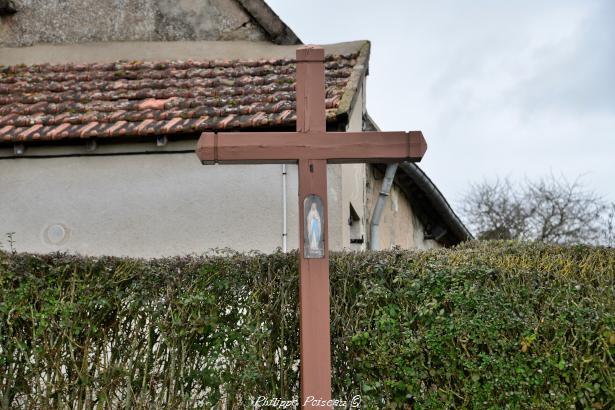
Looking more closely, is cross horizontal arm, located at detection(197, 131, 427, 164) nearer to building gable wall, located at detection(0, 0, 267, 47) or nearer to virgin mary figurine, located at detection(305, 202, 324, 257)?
virgin mary figurine, located at detection(305, 202, 324, 257)

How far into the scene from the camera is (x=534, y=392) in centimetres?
616

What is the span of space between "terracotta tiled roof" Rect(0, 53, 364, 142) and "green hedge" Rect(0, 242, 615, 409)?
352 cm

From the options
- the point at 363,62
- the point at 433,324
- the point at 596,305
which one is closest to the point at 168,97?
the point at 363,62

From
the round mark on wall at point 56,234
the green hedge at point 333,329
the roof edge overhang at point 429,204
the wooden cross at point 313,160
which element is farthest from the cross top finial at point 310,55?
the roof edge overhang at point 429,204

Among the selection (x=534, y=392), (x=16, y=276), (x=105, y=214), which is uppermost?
(x=105, y=214)

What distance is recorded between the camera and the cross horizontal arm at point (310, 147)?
5957mm

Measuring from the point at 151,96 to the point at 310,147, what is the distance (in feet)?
18.2

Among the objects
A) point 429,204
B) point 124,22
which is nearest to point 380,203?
point 429,204

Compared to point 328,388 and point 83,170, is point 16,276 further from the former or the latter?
point 83,170

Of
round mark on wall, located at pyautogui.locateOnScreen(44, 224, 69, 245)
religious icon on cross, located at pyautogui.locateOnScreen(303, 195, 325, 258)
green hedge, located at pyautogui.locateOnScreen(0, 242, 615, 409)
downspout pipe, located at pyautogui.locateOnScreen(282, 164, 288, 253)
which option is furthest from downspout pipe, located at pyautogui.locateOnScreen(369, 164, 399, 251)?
religious icon on cross, located at pyautogui.locateOnScreen(303, 195, 325, 258)

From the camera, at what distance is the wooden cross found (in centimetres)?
588

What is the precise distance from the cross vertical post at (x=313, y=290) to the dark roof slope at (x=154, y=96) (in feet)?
11.8

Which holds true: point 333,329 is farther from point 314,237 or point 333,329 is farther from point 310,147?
point 310,147

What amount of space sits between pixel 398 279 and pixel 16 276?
3.02m
